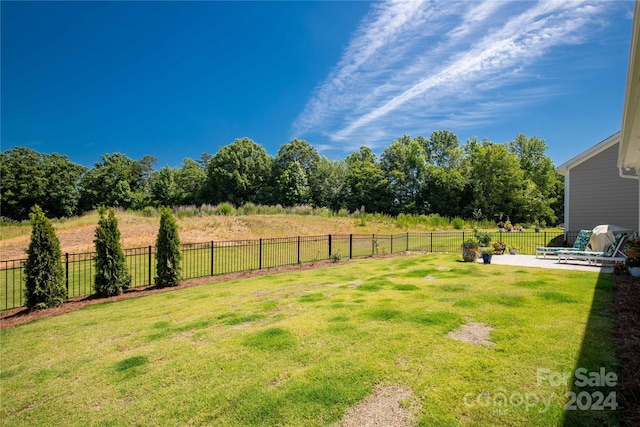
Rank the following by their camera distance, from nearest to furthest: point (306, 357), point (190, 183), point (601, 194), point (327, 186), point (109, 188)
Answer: point (306, 357) < point (601, 194) < point (109, 188) < point (327, 186) < point (190, 183)

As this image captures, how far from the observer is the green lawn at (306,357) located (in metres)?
2.49

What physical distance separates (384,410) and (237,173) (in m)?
41.0

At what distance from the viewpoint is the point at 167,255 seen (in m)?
8.77

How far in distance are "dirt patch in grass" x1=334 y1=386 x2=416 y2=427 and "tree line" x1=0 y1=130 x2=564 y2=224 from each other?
32242 millimetres

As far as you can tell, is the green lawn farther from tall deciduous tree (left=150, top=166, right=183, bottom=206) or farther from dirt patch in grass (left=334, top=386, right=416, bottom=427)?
tall deciduous tree (left=150, top=166, right=183, bottom=206)

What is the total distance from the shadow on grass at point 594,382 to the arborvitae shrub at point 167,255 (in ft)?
29.6

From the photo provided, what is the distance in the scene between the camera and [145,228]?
16.5 m


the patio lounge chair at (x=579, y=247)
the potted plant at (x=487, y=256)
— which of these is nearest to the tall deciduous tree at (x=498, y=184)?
the patio lounge chair at (x=579, y=247)

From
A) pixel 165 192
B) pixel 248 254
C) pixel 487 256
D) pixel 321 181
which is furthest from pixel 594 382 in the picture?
pixel 165 192

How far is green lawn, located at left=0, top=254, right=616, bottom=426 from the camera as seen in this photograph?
2490 millimetres

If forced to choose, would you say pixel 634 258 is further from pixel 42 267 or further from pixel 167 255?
pixel 42 267

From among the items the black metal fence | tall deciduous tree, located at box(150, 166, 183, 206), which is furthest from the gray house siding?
tall deciduous tree, located at box(150, 166, 183, 206)

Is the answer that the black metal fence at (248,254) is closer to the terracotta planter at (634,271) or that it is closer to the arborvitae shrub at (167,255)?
the arborvitae shrub at (167,255)

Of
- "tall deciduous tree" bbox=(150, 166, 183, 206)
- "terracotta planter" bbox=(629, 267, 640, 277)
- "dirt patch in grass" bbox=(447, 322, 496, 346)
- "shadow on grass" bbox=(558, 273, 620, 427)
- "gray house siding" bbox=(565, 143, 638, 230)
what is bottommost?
"dirt patch in grass" bbox=(447, 322, 496, 346)
